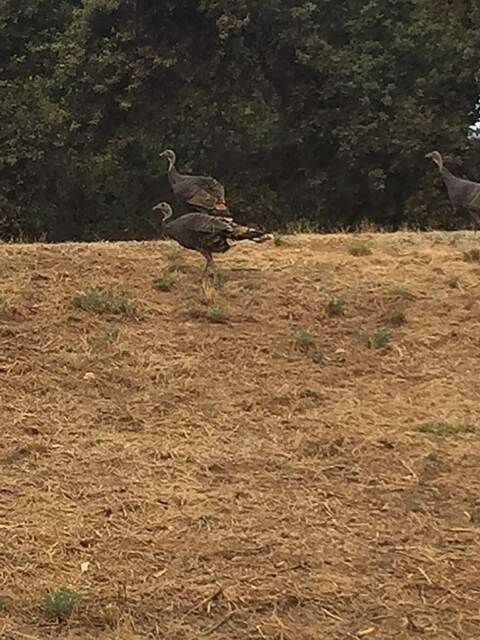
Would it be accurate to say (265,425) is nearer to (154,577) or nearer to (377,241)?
(154,577)

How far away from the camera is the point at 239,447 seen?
631 cm

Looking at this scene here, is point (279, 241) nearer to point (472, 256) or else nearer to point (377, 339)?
point (472, 256)

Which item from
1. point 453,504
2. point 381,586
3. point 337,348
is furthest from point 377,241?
point 381,586

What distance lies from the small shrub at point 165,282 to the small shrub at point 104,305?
649 mm

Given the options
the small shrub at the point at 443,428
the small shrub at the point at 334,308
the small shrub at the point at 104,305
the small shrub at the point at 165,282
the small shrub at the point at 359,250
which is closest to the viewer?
the small shrub at the point at 443,428

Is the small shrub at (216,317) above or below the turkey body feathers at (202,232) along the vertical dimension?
below

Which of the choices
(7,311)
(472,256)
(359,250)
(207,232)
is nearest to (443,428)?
(207,232)

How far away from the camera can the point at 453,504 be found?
5.55 meters

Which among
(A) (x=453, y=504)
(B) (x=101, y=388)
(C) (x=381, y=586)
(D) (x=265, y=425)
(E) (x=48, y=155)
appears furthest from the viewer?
(E) (x=48, y=155)

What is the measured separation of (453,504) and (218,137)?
1557 cm

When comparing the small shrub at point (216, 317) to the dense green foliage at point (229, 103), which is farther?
the dense green foliage at point (229, 103)

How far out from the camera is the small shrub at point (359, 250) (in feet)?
36.3

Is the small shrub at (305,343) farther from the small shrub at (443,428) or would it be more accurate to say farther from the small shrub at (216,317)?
the small shrub at (443,428)

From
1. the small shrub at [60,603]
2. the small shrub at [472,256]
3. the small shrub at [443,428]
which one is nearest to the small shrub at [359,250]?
the small shrub at [472,256]
